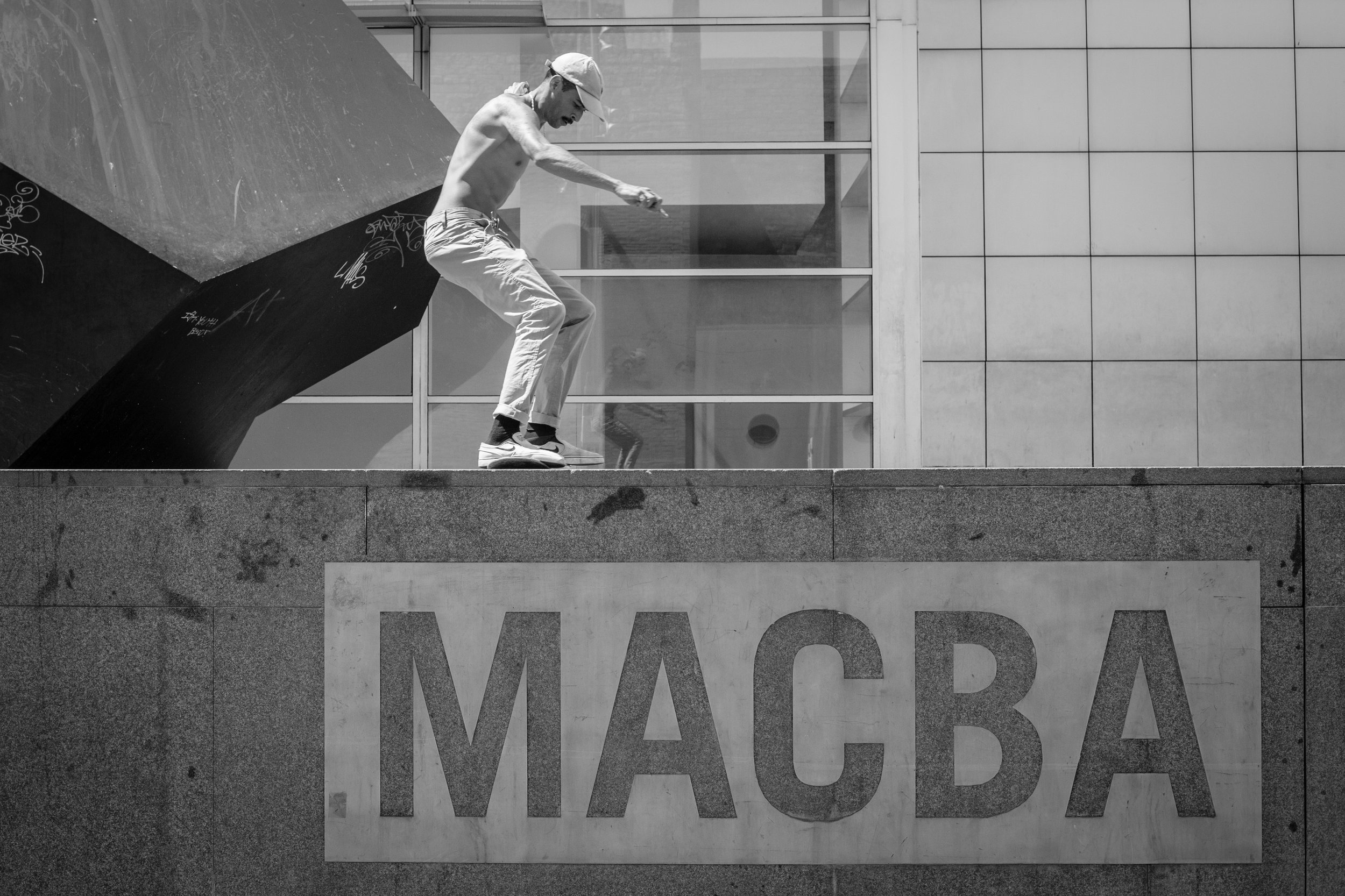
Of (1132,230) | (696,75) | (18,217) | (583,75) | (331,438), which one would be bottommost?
(331,438)

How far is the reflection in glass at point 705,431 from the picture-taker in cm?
1187

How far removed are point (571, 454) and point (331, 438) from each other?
669cm

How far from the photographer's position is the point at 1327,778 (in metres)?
4.71

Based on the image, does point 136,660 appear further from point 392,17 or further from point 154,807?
point 392,17

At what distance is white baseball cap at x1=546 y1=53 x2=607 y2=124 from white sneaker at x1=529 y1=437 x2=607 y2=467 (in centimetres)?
147

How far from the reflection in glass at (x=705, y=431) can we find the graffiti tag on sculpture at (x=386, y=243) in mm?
5654

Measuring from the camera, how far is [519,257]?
18.1 ft

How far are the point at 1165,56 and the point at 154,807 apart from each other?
10.9 meters

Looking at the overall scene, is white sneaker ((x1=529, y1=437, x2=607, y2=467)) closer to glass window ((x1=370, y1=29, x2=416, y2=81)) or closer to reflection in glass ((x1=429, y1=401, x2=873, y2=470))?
reflection in glass ((x1=429, y1=401, x2=873, y2=470))

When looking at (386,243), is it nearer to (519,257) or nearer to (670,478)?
(519,257)

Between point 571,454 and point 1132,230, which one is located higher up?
point 1132,230

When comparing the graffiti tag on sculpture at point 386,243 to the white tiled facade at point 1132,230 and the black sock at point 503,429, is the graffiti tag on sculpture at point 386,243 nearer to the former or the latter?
the black sock at point 503,429

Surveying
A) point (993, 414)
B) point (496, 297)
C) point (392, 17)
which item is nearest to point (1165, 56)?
point (993, 414)

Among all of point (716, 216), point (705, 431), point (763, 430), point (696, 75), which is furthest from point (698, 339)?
point (696, 75)
